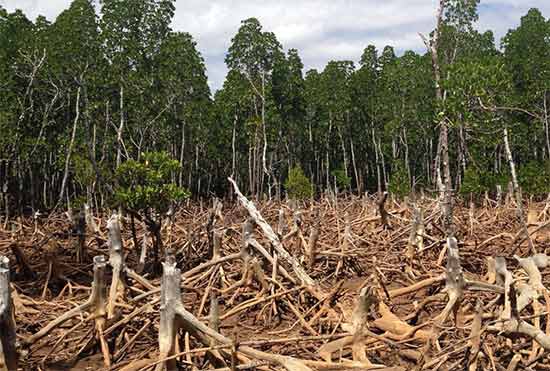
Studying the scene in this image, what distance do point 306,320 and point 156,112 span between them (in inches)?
963

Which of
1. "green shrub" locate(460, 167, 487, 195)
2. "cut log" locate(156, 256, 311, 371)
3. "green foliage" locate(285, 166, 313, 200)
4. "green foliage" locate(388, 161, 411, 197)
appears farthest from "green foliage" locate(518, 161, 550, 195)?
"cut log" locate(156, 256, 311, 371)

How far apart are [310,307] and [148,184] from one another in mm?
3785

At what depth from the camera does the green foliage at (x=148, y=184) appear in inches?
342

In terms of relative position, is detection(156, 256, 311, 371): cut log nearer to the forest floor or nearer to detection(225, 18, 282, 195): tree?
the forest floor

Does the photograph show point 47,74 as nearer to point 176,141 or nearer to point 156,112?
point 156,112

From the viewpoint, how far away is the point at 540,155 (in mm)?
35062

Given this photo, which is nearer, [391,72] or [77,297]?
[77,297]

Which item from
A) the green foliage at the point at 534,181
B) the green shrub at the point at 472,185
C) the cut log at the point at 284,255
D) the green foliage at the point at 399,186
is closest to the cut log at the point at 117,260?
the cut log at the point at 284,255

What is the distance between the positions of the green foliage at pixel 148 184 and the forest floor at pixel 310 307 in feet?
3.16

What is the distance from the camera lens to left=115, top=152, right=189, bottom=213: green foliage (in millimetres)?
8688

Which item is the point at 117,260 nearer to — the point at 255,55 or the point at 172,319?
the point at 172,319

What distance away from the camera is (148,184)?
8.94m

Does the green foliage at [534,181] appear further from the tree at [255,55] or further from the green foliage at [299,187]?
the tree at [255,55]

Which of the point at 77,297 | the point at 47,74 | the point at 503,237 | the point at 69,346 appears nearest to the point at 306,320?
the point at 69,346
